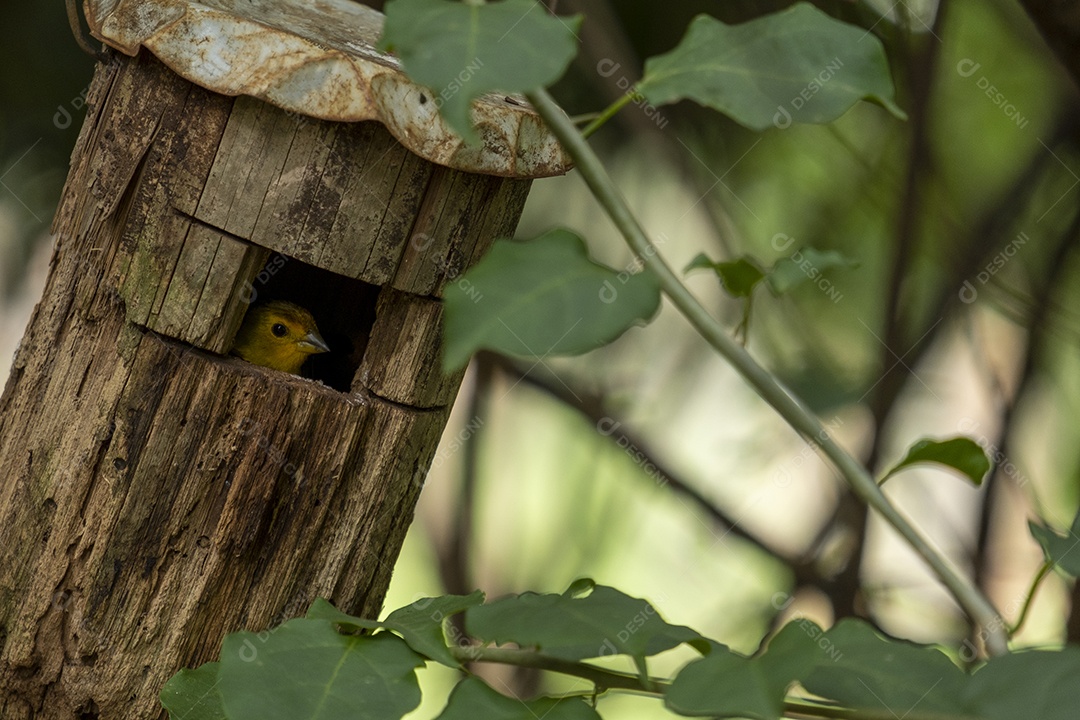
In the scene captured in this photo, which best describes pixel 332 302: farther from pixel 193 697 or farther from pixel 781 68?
pixel 781 68

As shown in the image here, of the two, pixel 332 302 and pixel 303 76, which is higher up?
pixel 303 76

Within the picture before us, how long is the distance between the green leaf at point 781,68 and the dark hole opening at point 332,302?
72.8 inches

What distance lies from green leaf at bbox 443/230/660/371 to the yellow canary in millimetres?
2088

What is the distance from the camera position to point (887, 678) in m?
1.29

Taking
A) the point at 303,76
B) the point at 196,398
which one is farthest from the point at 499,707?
the point at 303,76

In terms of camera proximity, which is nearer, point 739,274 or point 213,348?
point 739,274

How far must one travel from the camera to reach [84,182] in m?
2.20

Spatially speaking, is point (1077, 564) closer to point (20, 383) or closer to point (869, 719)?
point (869, 719)

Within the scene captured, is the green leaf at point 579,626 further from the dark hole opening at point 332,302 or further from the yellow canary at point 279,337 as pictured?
the yellow canary at point 279,337

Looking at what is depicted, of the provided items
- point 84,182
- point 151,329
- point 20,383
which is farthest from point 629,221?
point 20,383

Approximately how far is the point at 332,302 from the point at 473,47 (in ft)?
7.27

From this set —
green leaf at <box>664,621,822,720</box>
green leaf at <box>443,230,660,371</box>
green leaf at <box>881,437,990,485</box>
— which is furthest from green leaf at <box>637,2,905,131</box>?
green leaf at <box>664,621,822,720</box>

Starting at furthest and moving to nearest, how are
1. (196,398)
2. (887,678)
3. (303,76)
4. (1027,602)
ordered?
(196,398)
(303,76)
(1027,602)
(887,678)

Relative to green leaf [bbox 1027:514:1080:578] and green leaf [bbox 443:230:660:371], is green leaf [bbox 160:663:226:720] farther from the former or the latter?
green leaf [bbox 1027:514:1080:578]
